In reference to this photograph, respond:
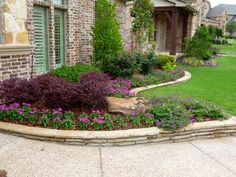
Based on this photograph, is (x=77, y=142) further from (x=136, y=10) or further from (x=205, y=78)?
(x=136, y=10)

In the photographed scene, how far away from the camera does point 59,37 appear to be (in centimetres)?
745

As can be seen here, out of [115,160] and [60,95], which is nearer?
[115,160]

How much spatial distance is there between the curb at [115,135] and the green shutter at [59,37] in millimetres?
3767

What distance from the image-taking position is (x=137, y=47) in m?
12.6

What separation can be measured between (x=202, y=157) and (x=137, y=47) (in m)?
9.58

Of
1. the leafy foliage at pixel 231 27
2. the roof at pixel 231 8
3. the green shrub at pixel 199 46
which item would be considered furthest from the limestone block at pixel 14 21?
the roof at pixel 231 8

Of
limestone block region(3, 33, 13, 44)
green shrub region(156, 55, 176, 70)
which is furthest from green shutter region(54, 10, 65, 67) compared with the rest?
green shrub region(156, 55, 176, 70)

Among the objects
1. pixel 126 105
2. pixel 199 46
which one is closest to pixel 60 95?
pixel 126 105

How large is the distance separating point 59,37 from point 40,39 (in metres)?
0.97

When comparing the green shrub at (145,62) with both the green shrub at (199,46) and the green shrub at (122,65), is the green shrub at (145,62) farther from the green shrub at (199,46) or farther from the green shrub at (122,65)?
the green shrub at (199,46)

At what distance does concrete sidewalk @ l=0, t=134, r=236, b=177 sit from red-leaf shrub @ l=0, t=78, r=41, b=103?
0.93 m

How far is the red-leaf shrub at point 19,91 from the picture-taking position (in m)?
4.55

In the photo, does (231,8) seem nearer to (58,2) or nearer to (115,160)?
(58,2)

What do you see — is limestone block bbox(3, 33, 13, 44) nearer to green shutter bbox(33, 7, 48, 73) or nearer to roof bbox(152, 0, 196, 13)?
green shutter bbox(33, 7, 48, 73)
